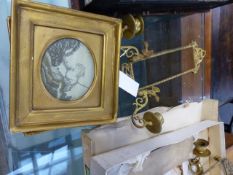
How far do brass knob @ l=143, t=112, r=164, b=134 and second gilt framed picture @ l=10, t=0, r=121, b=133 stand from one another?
0.42 ft

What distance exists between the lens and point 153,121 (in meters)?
0.76

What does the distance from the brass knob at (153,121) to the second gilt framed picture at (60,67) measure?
5.1 inches

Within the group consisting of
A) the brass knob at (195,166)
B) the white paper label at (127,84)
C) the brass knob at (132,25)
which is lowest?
the brass knob at (195,166)

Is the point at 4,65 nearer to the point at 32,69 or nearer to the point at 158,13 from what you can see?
the point at 32,69

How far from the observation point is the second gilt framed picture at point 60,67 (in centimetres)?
52

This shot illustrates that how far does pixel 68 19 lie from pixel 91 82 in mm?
162

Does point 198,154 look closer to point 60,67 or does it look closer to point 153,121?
point 153,121

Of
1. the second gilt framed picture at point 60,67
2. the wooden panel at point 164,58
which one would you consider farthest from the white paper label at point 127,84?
the wooden panel at point 164,58

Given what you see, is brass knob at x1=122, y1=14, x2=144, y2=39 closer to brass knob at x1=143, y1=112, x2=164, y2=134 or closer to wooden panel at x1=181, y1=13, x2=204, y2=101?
brass knob at x1=143, y1=112, x2=164, y2=134

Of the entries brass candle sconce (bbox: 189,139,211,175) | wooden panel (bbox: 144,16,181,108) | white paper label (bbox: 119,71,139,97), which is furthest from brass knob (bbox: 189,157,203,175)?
white paper label (bbox: 119,71,139,97)

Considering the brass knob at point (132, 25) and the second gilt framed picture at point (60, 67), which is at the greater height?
the brass knob at point (132, 25)

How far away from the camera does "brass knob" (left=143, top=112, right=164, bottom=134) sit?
746 mm

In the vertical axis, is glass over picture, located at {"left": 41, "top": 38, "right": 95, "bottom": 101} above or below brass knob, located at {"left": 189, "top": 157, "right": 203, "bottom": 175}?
above

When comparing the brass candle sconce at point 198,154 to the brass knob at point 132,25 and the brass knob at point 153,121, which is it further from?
the brass knob at point 132,25
